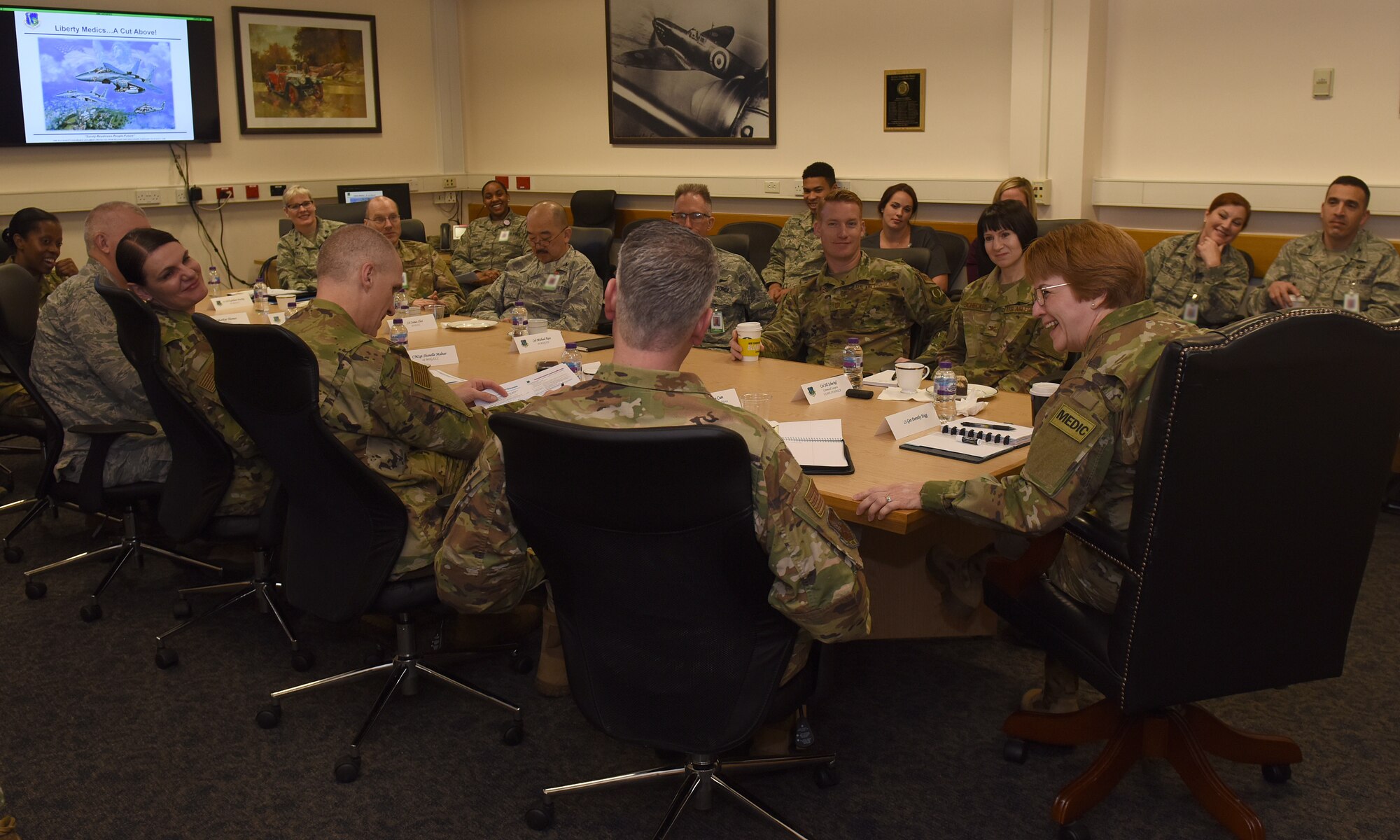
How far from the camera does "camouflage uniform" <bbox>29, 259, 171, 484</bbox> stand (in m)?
3.80

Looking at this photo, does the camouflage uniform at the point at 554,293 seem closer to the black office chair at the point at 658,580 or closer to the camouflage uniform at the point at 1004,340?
the camouflage uniform at the point at 1004,340

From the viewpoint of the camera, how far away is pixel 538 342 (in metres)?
4.44

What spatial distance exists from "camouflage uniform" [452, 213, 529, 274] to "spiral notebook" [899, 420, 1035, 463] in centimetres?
479

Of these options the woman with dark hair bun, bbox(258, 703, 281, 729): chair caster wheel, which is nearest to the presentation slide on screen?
the woman with dark hair bun

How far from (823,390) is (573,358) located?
1018 millimetres

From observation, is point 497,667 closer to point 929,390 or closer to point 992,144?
point 929,390

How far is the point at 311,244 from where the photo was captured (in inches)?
267

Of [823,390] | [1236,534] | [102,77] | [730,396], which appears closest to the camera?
[1236,534]

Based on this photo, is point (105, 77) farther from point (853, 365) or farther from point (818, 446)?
point (818, 446)

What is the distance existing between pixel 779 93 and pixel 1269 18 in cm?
309

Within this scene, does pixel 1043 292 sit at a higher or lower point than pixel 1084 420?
higher

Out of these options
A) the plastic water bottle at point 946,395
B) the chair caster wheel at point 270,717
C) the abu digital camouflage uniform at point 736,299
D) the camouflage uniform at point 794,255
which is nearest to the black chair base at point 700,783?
the chair caster wheel at point 270,717

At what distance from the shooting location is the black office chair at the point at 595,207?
8.63 meters

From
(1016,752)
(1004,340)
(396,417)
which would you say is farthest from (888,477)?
(1004,340)
